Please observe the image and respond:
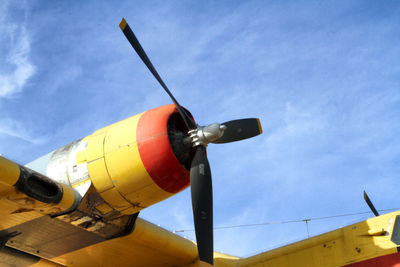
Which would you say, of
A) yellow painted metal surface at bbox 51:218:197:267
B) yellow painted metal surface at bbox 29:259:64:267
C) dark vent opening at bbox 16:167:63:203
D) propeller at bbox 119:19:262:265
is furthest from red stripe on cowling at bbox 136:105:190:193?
yellow painted metal surface at bbox 29:259:64:267

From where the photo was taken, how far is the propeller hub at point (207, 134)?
9.56 meters

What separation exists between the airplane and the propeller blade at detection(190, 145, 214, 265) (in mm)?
22

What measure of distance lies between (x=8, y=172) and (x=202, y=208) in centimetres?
412

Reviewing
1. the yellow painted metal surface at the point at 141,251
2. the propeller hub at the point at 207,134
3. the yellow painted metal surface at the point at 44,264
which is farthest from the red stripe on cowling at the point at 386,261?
the yellow painted metal surface at the point at 44,264

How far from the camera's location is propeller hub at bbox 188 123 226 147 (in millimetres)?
9562

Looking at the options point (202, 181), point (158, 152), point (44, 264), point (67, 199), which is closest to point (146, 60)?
point (158, 152)

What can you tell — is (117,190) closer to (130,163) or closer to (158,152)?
(130,163)

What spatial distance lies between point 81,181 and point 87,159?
0.49m

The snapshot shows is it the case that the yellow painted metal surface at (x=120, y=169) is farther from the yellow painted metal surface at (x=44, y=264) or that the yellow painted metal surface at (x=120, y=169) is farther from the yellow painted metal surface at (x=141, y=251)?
the yellow painted metal surface at (x=44, y=264)

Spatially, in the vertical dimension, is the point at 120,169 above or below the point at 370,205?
below

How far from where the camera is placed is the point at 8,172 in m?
7.88

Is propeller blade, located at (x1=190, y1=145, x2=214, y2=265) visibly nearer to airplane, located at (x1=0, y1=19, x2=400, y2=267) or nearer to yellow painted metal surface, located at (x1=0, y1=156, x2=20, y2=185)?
airplane, located at (x1=0, y1=19, x2=400, y2=267)

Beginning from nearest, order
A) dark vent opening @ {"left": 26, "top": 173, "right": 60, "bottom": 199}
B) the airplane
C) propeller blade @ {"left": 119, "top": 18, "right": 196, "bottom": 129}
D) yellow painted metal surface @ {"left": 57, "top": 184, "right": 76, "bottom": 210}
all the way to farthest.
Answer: dark vent opening @ {"left": 26, "top": 173, "right": 60, "bottom": 199} → yellow painted metal surface @ {"left": 57, "top": 184, "right": 76, "bottom": 210} → the airplane → propeller blade @ {"left": 119, "top": 18, "right": 196, "bottom": 129}

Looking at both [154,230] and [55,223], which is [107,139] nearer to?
[55,223]
